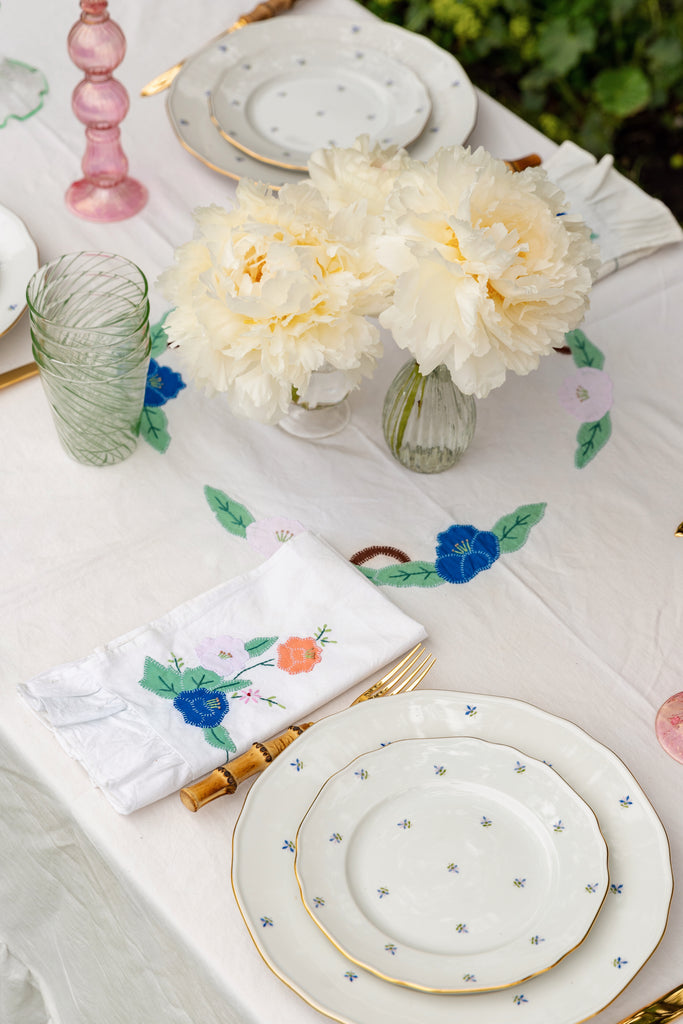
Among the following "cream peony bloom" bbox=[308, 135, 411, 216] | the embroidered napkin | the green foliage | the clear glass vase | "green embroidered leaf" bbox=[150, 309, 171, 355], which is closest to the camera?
the embroidered napkin

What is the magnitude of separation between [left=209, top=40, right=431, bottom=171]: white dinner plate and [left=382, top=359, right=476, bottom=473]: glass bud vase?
1.32 ft

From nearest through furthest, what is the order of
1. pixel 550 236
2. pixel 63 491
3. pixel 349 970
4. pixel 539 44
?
pixel 349 970, pixel 550 236, pixel 63 491, pixel 539 44

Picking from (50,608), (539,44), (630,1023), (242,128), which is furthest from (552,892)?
(539,44)

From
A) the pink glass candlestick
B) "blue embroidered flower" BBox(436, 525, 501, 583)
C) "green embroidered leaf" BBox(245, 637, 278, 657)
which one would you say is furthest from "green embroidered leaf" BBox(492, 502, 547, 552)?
the pink glass candlestick

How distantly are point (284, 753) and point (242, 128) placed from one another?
32.3 inches

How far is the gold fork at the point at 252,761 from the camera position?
2.46 ft

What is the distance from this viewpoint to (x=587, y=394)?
110cm

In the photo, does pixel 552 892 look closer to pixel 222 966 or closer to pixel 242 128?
pixel 222 966

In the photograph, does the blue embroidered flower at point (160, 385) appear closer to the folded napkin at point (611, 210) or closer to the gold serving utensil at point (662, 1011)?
the folded napkin at point (611, 210)

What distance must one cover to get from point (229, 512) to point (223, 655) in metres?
0.17

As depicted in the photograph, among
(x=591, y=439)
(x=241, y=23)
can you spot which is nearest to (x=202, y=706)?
(x=591, y=439)

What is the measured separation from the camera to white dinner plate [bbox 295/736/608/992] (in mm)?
686

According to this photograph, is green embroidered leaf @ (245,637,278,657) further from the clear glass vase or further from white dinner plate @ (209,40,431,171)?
white dinner plate @ (209,40,431,171)

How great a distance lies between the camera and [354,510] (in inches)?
38.6
